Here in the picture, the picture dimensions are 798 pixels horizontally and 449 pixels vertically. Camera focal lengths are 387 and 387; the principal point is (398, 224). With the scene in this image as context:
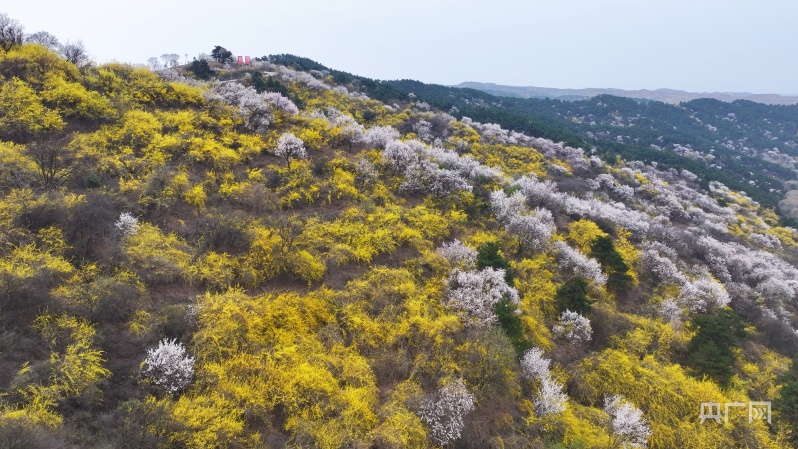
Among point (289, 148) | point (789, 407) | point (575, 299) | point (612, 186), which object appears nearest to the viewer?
point (789, 407)

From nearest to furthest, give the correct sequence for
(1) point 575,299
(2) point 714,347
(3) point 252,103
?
(2) point 714,347
(1) point 575,299
(3) point 252,103

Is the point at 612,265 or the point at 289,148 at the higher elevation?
the point at 289,148

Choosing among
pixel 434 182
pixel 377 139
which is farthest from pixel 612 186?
pixel 377 139

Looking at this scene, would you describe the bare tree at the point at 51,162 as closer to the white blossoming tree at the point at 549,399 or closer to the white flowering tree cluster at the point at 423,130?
the white blossoming tree at the point at 549,399

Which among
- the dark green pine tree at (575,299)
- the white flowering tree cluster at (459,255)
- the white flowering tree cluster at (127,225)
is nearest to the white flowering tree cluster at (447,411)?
the white flowering tree cluster at (459,255)

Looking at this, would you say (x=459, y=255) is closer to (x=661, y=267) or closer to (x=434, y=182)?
(x=434, y=182)

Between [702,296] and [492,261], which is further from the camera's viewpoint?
[702,296]

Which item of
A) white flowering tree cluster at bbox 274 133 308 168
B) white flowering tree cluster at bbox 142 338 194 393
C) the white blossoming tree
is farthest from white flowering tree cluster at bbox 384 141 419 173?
white flowering tree cluster at bbox 142 338 194 393

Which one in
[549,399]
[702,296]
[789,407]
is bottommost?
[789,407]
